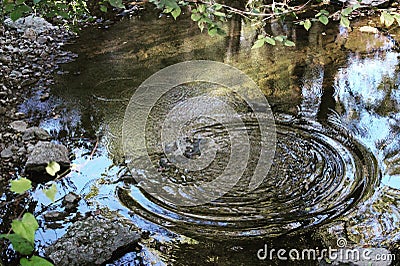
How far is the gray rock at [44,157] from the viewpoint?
140 inches

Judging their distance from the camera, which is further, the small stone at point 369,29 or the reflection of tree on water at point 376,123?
the small stone at point 369,29

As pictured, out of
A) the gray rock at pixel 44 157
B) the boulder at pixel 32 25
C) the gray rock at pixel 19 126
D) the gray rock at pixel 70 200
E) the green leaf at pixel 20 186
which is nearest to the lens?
the green leaf at pixel 20 186

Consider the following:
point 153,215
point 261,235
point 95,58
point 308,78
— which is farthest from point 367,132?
point 95,58

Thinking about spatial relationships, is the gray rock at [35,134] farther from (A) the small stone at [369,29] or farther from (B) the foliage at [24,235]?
(A) the small stone at [369,29]

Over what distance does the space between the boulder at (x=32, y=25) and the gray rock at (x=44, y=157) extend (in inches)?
123

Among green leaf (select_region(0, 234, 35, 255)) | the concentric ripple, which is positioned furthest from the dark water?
green leaf (select_region(0, 234, 35, 255))

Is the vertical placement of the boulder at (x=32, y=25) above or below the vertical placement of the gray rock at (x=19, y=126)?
above

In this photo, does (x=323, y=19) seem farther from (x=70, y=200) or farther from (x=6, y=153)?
(x=6, y=153)

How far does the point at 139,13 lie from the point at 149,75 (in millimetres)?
2358

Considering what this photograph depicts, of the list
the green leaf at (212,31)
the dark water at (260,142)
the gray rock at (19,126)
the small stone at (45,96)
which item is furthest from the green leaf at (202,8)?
the small stone at (45,96)

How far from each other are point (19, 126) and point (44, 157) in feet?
2.40

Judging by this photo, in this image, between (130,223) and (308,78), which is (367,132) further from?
(130,223)

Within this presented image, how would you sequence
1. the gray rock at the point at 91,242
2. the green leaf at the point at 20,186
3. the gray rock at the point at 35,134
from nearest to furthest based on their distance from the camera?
the green leaf at the point at 20,186 < the gray rock at the point at 91,242 < the gray rock at the point at 35,134

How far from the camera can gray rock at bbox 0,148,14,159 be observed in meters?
3.72
